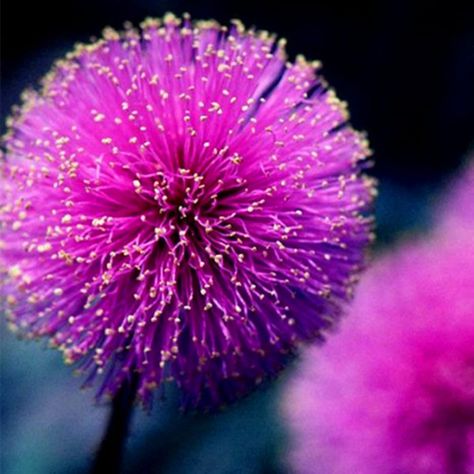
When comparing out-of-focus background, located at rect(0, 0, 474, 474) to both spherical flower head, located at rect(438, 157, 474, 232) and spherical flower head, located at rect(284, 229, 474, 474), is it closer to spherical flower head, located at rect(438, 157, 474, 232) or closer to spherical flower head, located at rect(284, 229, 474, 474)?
Result: spherical flower head, located at rect(438, 157, 474, 232)

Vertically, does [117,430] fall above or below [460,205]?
above

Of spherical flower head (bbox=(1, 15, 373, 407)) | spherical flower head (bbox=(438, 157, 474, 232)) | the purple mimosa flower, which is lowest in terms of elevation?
spherical flower head (bbox=(438, 157, 474, 232))

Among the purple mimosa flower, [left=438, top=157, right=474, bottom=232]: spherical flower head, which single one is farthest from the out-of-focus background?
the purple mimosa flower

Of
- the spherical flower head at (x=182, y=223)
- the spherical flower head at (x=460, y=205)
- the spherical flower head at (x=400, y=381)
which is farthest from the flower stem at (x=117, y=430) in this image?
the spherical flower head at (x=460, y=205)

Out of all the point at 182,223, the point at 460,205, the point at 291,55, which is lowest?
the point at 460,205

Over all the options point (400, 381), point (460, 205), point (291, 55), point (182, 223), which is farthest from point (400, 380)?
point (291, 55)

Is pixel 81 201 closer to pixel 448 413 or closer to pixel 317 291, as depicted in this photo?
pixel 317 291

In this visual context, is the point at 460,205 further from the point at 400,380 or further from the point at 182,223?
the point at 182,223

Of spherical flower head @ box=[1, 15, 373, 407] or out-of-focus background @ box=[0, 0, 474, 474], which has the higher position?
spherical flower head @ box=[1, 15, 373, 407]
